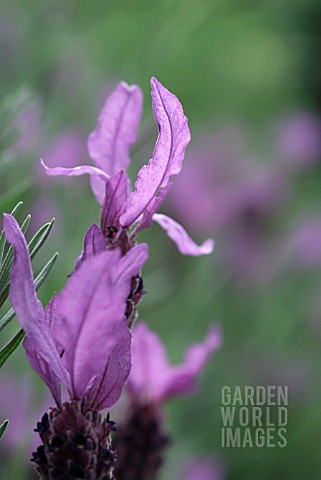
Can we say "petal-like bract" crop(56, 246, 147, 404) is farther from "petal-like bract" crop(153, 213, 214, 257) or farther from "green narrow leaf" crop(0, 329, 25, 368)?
"petal-like bract" crop(153, 213, 214, 257)

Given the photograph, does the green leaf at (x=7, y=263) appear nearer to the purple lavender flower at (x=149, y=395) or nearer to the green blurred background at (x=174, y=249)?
the green blurred background at (x=174, y=249)

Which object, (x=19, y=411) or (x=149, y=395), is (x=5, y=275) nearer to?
(x=149, y=395)

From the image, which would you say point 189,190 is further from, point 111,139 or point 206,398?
point 111,139

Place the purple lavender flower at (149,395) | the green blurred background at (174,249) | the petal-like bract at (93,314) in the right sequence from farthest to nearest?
the green blurred background at (174,249) → the purple lavender flower at (149,395) → the petal-like bract at (93,314)

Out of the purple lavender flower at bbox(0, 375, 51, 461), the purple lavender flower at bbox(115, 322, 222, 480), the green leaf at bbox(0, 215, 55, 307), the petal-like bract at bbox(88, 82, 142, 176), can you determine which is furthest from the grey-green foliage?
the purple lavender flower at bbox(0, 375, 51, 461)

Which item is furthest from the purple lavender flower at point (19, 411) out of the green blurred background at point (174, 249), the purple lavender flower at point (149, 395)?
the purple lavender flower at point (149, 395)

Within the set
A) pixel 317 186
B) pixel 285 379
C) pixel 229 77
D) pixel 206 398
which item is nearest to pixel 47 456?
pixel 206 398

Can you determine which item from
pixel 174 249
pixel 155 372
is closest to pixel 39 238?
pixel 155 372
